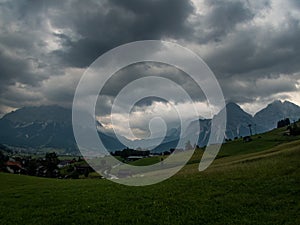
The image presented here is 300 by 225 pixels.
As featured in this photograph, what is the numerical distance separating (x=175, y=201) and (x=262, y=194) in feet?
24.8

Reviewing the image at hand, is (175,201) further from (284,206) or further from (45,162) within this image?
(45,162)

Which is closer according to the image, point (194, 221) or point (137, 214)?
point (194, 221)

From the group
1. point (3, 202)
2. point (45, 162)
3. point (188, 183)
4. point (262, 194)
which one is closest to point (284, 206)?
point (262, 194)

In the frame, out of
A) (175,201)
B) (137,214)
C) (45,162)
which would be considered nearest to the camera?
(137,214)

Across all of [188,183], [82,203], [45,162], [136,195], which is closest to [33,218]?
[82,203]

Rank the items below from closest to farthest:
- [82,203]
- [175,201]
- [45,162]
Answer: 1. [175,201]
2. [82,203]
3. [45,162]

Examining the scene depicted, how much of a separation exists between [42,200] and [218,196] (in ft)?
58.8

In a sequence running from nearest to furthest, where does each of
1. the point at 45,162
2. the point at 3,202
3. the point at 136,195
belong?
the point at 136,195
the point at 3,202
the point at 45,162

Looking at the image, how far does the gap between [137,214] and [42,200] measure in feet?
46.0

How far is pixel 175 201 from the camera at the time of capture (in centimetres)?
2662

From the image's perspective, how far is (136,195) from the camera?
1225 inches

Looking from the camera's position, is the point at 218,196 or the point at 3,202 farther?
the point at 3,202

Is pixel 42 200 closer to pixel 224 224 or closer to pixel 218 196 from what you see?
pixel 218 196

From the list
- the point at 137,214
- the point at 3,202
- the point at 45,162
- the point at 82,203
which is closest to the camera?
the point at 137,214
